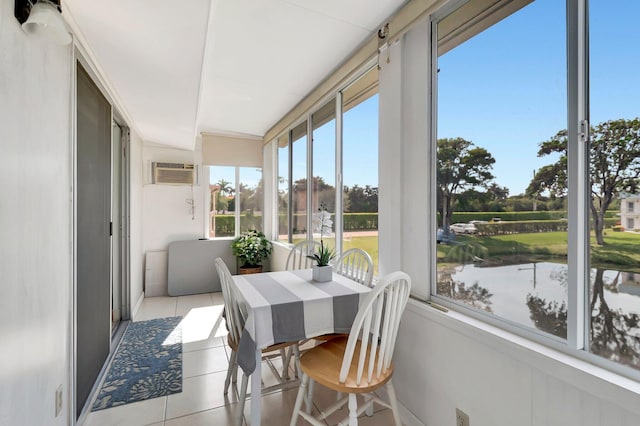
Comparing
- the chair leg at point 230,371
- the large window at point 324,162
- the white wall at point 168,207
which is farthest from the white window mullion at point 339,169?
the white wall at point 168,207

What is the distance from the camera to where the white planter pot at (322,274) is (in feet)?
6.90

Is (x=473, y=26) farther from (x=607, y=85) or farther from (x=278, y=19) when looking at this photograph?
(x=278, y=19)

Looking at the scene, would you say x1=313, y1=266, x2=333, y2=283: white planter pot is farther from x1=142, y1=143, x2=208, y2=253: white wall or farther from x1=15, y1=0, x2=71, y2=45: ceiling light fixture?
x1=142, y1=143, x2=208, y2=253: white wall

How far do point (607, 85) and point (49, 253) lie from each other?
7.90 ft

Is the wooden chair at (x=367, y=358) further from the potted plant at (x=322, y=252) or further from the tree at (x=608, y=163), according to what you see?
the tree at (x=608, y=163)

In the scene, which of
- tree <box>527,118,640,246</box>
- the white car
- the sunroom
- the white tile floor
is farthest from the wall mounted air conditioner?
tree <box>527,118,640,246</box>

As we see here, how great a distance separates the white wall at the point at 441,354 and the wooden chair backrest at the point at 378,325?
301 millimetres

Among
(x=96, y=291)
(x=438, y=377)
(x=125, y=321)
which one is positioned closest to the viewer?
(x=438, y=377)

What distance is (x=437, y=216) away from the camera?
183cm

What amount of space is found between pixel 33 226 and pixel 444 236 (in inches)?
78.6

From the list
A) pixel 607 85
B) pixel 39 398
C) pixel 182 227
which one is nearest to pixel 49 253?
pixel 39 398

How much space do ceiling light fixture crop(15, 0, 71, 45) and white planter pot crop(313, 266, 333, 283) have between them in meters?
1.73

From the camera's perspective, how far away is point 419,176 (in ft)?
6.16

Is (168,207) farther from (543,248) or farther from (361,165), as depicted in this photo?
(543,248)
